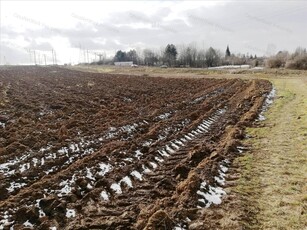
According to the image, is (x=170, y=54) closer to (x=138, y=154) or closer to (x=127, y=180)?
(x=138, y=154)

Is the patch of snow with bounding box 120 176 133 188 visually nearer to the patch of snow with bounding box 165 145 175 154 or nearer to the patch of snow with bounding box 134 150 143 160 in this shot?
the patch of snow with bounding box 134 150 143 160

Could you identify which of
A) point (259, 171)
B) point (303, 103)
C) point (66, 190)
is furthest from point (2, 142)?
point (303, 103)

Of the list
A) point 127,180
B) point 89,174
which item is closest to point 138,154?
point 127,180

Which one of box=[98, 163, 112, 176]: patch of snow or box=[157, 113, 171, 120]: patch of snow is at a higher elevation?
box=[98, 163, 112, 176]: patch of snow

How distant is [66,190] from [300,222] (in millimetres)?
4135

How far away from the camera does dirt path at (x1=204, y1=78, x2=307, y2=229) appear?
17.9 ft

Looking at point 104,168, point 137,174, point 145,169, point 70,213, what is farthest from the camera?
point 145,169

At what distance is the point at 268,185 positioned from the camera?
6875 millimetres

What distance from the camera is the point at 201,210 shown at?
5.79m

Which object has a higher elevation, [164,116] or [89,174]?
[89,174]

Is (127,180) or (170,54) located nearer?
(127,180)

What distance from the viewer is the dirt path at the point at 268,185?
5469 mm

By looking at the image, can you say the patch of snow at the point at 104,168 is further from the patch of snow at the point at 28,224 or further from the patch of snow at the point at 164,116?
the patch of snow at the point at 164,116

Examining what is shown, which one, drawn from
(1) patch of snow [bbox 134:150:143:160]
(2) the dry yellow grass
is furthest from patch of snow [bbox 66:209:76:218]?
(1) patch of snow [bbox 134:150:143:160]
